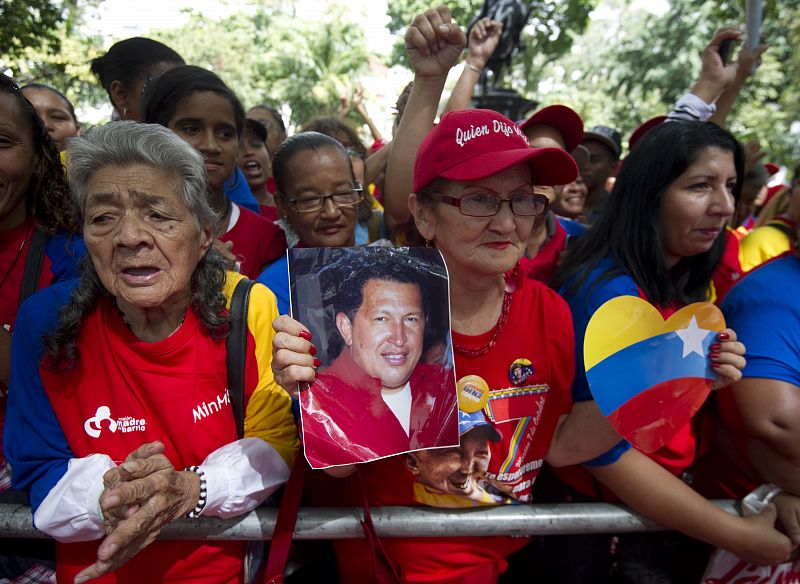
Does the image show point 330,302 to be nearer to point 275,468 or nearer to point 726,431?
point 275,468

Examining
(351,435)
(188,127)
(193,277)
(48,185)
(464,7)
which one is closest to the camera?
(351,435)

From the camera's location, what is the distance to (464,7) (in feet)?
66.5

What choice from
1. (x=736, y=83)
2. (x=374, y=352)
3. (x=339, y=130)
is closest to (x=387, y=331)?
(x=374, y=352)

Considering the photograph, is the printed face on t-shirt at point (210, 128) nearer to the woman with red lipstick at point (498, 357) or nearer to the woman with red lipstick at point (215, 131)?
the woman with red lipstick at point (215, 131)

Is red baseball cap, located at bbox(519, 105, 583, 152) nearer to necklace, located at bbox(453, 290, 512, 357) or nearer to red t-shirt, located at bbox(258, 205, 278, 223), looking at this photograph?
necklace, located at bbox(453, 290, 512, 357)

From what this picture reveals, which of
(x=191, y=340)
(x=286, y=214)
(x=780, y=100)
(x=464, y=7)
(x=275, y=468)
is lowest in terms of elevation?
(x=275, y=468)

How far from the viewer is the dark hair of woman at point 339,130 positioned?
13.4 feet

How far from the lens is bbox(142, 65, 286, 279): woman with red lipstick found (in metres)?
2.60

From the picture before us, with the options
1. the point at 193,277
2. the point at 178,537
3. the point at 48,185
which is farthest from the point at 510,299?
the point at 48,185

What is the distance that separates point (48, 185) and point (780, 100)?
89.9 feet

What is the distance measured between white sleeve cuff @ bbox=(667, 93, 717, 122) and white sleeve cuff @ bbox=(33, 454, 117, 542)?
2.90 metres

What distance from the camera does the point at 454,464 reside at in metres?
1.71

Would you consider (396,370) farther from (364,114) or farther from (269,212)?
(364,114)

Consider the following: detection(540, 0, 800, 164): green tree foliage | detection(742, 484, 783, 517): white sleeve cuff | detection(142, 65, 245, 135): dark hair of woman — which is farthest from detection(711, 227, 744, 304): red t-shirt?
detection(540, 0, 800, 164): green tree foliage
